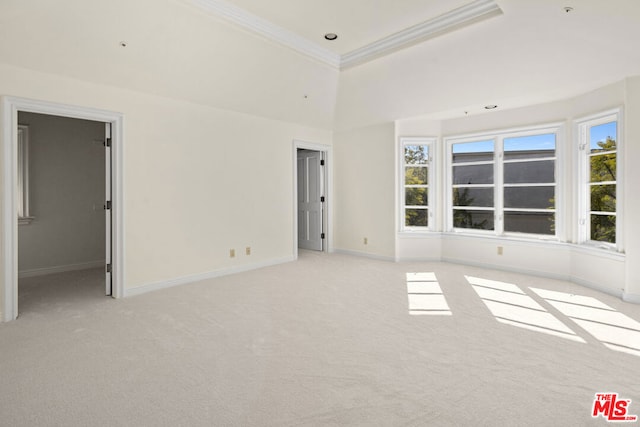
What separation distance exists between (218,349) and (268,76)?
138 inches

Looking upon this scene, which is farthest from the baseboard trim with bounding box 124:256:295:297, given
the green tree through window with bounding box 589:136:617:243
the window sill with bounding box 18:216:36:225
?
the green tree through window with bounding box 589:136:617:243

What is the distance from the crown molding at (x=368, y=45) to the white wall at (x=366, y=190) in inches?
61.4

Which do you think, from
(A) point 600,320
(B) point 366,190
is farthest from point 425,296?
(B) point 366,190

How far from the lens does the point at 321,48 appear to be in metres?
4.62

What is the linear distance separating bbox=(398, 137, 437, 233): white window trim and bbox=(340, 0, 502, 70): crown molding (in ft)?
5.63

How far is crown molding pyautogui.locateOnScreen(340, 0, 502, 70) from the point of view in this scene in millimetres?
3480

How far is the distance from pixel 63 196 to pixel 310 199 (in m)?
4.12

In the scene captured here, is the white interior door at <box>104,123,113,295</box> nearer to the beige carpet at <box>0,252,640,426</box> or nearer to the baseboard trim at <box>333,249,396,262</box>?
the beige carpet at <box>0,252,640,426</box>

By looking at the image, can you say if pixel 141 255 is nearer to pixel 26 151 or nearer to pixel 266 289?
Answer: pixel 266 289

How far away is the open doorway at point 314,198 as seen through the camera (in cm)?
671

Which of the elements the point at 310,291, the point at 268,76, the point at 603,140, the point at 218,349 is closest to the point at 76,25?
the point at 268,76

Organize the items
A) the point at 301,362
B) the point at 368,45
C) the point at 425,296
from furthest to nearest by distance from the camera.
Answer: the point at 368,45 < the point at 425,296 < the point at 301,362

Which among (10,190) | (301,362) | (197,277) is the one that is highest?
(10,190)

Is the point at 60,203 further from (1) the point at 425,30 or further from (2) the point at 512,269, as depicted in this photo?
(2) the point at 512,269
